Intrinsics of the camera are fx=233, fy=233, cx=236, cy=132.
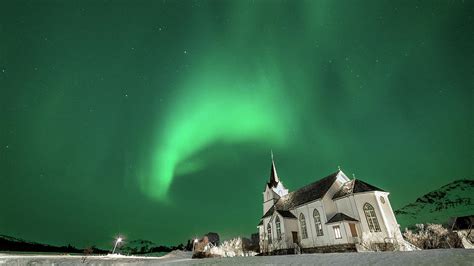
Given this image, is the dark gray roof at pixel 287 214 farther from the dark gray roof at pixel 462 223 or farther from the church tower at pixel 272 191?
the dark gray roof at pixel 462 223

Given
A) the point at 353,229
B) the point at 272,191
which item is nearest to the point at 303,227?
the point at 353,229

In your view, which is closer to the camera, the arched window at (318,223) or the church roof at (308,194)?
the arched window at (318,223)

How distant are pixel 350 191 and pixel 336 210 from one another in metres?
3.27

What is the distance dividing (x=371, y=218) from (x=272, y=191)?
20.9 m

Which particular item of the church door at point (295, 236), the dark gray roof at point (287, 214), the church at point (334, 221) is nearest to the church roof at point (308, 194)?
the church at point (334, 221)

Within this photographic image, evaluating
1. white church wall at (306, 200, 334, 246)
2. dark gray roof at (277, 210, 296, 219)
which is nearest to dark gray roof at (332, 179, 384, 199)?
white church wall at (306, 200, 334, 246)

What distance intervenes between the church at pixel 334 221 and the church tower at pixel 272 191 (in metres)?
7.04

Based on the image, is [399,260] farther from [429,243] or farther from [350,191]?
[350,191]

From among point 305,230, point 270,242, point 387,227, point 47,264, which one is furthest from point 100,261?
point 387,227

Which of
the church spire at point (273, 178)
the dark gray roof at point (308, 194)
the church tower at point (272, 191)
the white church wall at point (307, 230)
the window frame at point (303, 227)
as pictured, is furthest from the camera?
the church spire at point (273, 178)

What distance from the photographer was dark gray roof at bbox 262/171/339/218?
3231 centimetres

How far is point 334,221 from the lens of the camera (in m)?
27.8

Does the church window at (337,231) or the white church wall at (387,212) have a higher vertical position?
the white church wall at (387,212)

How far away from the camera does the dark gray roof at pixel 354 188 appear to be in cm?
2828
